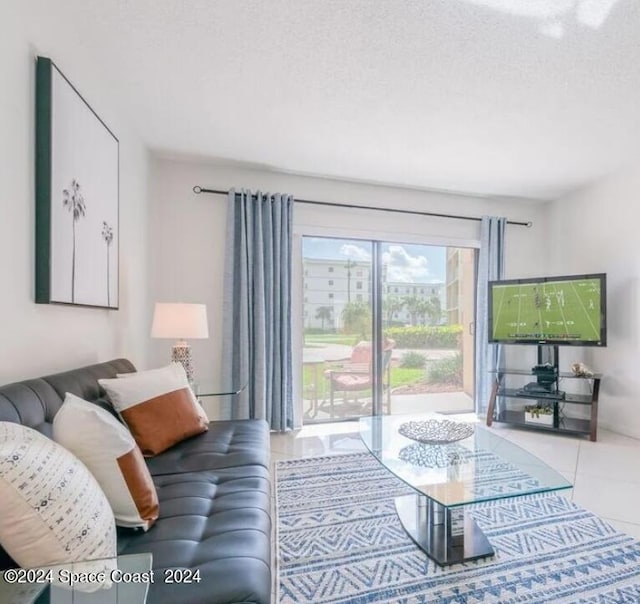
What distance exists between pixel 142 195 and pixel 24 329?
1.81 metres

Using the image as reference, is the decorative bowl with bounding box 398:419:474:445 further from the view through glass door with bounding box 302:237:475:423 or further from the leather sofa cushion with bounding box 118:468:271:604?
the view through glass door with bounding box 302:237:475:423

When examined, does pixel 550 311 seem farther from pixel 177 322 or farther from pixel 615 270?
pixel 177 322

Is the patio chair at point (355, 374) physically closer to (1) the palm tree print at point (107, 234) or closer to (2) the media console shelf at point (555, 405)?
(2) the media console shelf at point (555, 405)

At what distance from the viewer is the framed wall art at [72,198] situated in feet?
5.00

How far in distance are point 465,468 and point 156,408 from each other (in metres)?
1.47

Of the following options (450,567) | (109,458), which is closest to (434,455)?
(450,567)

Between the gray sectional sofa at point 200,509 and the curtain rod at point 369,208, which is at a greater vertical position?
the curtain rod at point 369,208

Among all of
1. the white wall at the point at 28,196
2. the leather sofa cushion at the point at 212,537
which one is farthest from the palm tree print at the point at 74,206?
the leather sofa cushion at the point at 212,537

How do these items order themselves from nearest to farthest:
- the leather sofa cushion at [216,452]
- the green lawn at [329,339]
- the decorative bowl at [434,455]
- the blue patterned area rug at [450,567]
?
the blue patterned area rug at [450,567] → the leather sofa cushion at [216,452] → the decorative bowl at [434,455] → the green lawn at [329,339]

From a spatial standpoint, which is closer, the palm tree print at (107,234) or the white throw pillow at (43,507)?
the white throw pillow at (43,507)

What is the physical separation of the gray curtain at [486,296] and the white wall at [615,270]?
Result: 0.73 m

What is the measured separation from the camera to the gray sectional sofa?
0.91m

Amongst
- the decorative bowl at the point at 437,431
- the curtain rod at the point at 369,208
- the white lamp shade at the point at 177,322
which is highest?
the curtain rod at the point at 369,208

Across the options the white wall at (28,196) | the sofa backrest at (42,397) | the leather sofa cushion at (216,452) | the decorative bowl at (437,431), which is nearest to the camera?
the sofa backrest at (42,397)
